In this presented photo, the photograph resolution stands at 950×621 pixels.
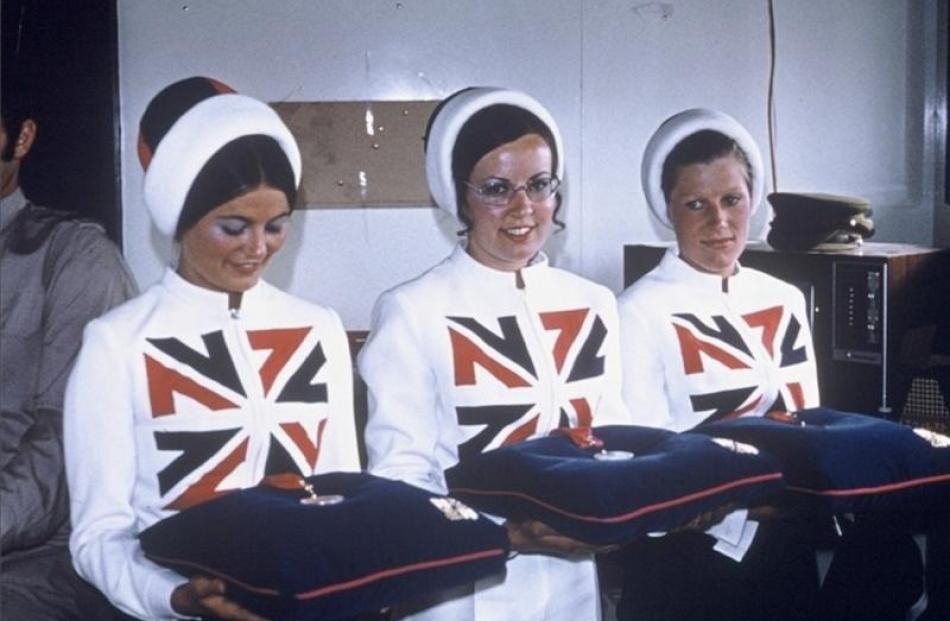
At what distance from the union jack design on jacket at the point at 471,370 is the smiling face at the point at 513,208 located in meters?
0.05

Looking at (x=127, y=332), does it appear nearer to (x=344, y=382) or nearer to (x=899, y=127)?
(x=344, y=382)

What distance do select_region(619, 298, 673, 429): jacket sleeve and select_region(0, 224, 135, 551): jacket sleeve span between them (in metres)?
0.78

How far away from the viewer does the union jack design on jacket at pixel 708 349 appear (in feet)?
6.86

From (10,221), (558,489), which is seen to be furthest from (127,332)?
(558,489)

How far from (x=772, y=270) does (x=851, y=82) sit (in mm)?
983

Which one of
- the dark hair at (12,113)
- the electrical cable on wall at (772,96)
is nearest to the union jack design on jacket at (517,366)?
the dark hair at (12,113)

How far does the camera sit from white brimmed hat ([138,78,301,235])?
165cm

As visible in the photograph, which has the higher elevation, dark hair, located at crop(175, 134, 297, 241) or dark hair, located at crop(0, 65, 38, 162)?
dark hair, located at crop(0, 65, 38, 162)

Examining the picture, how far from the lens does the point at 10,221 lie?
1965 mm

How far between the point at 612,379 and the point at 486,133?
0.43 meters

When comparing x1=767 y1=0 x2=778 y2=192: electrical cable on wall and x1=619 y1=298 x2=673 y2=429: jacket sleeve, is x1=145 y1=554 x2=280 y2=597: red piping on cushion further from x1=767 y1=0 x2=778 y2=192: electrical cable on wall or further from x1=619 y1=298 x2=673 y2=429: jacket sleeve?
x1=767 y1=0 x2=778 y2=192: electrical cable on wall

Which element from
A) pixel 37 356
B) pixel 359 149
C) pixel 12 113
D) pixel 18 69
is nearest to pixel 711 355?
pixel 37 356

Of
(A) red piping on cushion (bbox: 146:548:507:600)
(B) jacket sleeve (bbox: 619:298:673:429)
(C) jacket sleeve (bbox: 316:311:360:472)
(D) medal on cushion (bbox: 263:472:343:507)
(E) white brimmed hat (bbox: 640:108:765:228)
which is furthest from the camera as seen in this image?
(E) white brimmed hat (bbox: 640:108:765:228)

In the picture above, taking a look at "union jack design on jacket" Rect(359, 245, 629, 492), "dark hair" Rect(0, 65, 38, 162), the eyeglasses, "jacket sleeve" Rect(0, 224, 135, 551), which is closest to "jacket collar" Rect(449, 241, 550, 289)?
"union jack design on jacket" Rect(359, 245, 629, 492)
